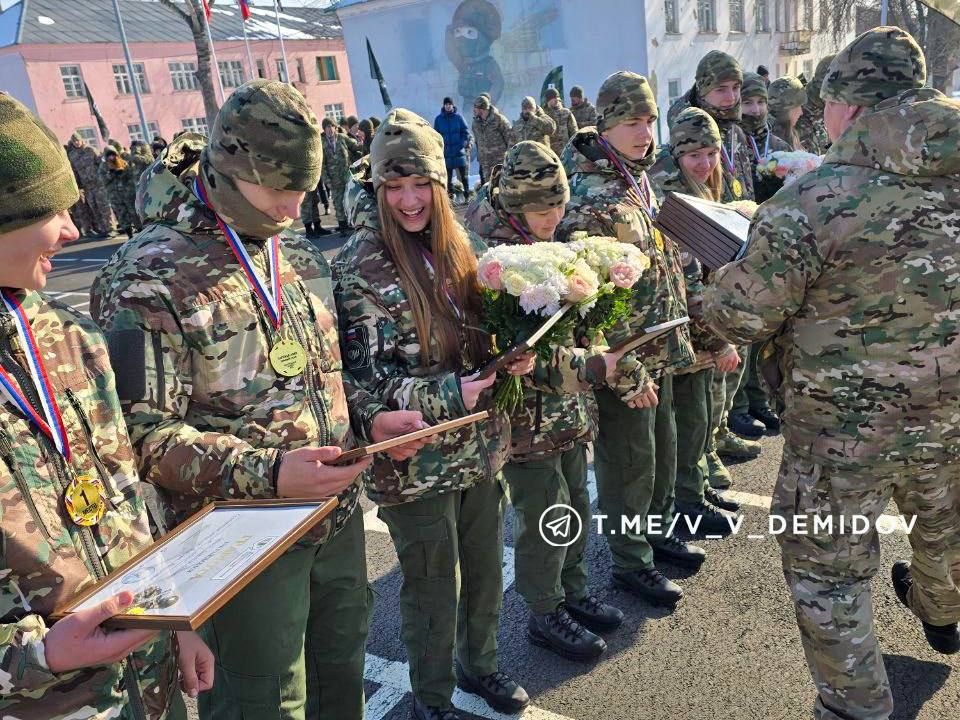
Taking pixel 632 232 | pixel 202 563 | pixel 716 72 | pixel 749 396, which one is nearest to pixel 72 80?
pixel 716 72

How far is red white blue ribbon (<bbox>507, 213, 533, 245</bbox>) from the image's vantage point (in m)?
3.25

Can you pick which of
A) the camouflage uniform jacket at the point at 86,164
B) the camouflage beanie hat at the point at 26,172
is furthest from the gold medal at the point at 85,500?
the camouflage uniform jacket at the point at 86,164

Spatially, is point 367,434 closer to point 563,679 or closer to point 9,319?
point 9,319

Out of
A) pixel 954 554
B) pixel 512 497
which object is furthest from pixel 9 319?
pixel 954 554

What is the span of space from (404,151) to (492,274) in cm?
51

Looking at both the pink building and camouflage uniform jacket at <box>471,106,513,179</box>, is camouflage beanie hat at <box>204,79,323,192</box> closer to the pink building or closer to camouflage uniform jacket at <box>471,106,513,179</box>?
camouflage uniform jacket at <box>471,106,513,179</box>

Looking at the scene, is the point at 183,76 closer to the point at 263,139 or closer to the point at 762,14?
the point at 762,14

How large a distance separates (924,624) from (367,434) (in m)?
2.49

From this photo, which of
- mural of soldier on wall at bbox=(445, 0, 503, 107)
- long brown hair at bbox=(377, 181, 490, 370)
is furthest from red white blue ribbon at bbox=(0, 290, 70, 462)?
mural of soldier on wall at bbox=(445, 0, 503, 107)

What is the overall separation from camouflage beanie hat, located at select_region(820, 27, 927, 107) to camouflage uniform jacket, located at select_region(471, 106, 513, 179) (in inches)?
588

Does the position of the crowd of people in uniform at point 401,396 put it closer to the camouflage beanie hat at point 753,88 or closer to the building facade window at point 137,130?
the camouflage beanie hat at point 753,88

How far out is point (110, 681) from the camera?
5.11ft

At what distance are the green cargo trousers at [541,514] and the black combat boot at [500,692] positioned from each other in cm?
39

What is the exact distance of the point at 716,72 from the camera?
546cm
